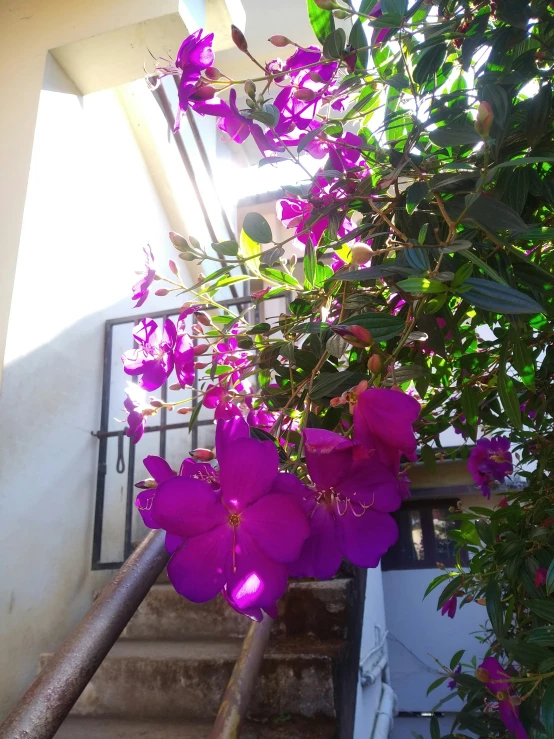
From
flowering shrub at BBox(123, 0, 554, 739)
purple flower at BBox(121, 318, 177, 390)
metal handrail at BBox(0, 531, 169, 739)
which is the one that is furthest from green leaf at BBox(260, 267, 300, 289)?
metal handrail at BBox(0, 531, 169, 739)

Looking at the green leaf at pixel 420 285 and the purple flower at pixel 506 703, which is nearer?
the green leaf at pixel 420 285

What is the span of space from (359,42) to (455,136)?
302mm

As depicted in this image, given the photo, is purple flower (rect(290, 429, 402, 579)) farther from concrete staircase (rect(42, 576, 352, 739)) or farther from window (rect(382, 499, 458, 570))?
window (rect(382, 499, 458, 570))

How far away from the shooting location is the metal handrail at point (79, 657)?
2.71 feet

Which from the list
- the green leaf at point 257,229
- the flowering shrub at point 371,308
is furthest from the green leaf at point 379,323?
the green leaf at point 257,229

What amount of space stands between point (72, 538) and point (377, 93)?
1807mm

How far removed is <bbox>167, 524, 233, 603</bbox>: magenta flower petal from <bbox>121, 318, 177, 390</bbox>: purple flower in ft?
1.16

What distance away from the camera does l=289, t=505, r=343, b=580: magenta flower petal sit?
0.52 metres

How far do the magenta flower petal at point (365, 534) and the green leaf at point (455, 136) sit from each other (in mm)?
365

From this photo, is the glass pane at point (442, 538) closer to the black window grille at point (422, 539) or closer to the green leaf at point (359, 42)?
the black window grille at point (422, 539)

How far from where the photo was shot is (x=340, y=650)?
151cm

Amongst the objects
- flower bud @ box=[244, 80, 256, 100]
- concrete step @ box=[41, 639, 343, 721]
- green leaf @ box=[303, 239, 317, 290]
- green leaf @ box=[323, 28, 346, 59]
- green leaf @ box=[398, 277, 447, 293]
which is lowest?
concrete step @ box=[41, 639, 343, 721]

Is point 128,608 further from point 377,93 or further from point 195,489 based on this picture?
point 377,93

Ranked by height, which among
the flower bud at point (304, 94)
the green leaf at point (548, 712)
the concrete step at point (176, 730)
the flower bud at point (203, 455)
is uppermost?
the flower bud at point (304, 94)
